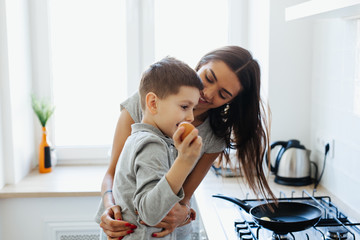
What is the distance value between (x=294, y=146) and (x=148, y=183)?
4.34ft

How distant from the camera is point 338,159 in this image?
2.02m

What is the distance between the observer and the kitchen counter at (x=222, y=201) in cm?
165

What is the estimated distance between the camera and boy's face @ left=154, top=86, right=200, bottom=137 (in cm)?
112

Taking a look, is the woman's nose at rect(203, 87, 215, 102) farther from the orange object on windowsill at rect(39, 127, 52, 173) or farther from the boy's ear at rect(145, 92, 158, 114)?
the orange object on windowsill at rect(39, 127, 52, 173)

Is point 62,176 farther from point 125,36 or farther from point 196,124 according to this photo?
point 196,124

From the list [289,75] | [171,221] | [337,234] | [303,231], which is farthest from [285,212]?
[289,75]

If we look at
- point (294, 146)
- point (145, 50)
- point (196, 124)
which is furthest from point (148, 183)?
point (145, 50)

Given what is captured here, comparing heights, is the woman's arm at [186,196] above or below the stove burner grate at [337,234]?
above

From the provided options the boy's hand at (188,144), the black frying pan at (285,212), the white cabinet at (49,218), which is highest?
the boy's hand at (188,144)

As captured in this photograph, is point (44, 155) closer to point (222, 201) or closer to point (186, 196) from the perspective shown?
point (222, 201)

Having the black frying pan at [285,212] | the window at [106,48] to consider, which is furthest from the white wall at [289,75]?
the black frying pan at [285,212]

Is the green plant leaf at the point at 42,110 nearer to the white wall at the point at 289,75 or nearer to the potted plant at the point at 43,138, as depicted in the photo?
the potted plant at the point at 43,138

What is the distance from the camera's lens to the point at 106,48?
2787mm

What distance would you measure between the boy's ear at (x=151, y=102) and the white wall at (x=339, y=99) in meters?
1.01
